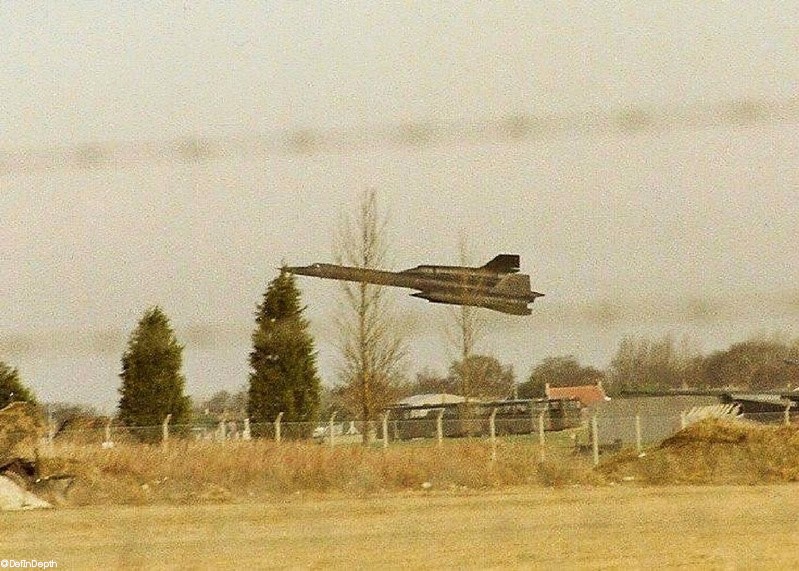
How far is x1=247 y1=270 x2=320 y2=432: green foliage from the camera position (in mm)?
26297

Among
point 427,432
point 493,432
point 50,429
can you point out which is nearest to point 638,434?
point 493,432

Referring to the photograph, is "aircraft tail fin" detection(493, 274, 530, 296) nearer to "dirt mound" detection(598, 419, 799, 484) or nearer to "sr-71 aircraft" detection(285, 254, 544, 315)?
"sr-71 aircraft" detection(285, 254, 544, 315)

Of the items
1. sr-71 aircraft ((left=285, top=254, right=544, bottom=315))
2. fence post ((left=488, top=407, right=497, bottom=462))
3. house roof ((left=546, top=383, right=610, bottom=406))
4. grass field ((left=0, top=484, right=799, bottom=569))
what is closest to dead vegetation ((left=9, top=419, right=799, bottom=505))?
fence post ((left=488, top=407, right=497, bottom=462))

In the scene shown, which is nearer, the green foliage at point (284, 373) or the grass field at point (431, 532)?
the grass field at point (431, 532)

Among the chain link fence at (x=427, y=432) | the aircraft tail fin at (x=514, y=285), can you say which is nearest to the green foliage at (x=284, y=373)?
the chain link fence at (x=427, y=432)

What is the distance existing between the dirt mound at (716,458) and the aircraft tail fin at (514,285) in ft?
24.3

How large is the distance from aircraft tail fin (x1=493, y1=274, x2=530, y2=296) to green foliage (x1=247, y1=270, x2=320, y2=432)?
24.6 feet

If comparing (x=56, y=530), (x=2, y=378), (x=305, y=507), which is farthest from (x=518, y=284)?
(x=2, y=378)

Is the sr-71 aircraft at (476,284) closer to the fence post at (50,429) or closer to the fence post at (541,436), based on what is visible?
the fence post at (541,436)

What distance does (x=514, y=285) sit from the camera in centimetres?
1922

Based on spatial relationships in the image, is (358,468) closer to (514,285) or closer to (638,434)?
(514,285)

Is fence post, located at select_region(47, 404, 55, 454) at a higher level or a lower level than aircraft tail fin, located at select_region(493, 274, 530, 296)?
lower

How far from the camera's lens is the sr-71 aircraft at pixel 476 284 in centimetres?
1858

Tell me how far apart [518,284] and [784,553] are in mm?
6112
